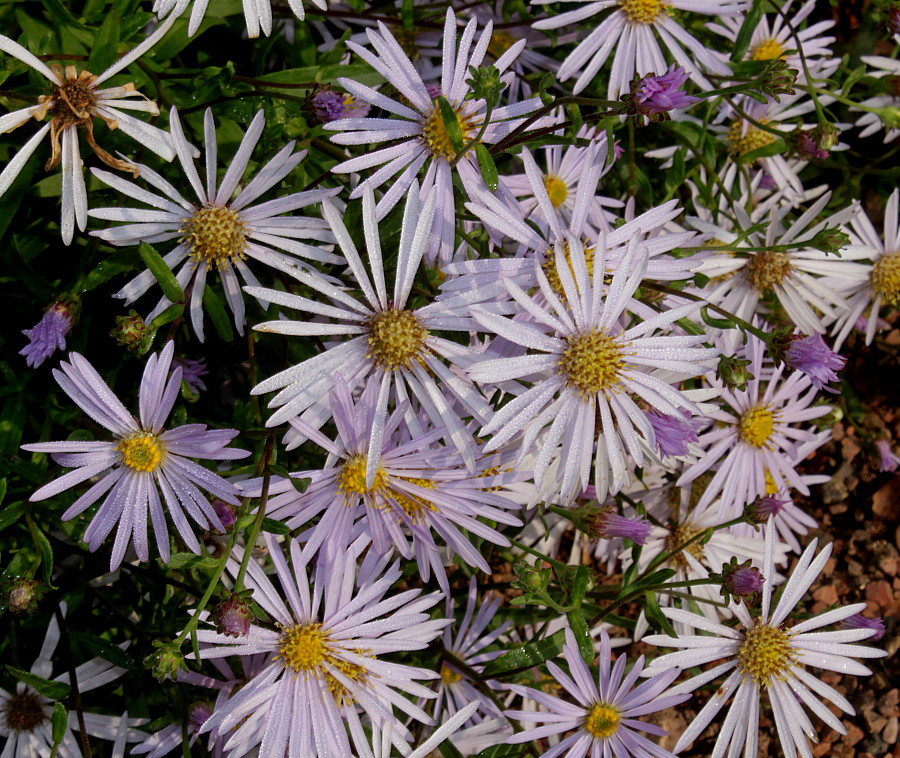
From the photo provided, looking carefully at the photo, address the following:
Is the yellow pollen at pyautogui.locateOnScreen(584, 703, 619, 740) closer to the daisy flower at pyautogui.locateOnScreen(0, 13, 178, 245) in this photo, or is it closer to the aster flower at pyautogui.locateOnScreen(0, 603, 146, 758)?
the aster flower at pyautogui.locateOnScreen(0, 603, 146, 758)

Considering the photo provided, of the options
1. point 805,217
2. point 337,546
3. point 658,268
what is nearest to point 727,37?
point 805,217

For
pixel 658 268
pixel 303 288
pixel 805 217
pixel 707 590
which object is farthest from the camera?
pixel 707 590

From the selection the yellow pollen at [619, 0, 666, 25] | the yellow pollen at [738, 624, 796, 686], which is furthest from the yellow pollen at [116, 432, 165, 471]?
the yellow pollen at [619, 0, 666, 25]

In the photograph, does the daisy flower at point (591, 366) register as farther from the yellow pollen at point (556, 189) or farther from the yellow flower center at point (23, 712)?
the yellow flower center at point (23, 712)

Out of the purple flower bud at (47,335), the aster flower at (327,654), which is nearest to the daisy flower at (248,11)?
the purple flower bud at (47,335)

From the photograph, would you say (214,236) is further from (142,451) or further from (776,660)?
(776,660)

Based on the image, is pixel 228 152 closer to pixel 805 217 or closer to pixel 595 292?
pixel 595 292

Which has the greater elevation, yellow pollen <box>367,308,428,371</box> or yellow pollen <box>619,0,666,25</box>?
yellow pollen <box>619,0,666,25</box>
